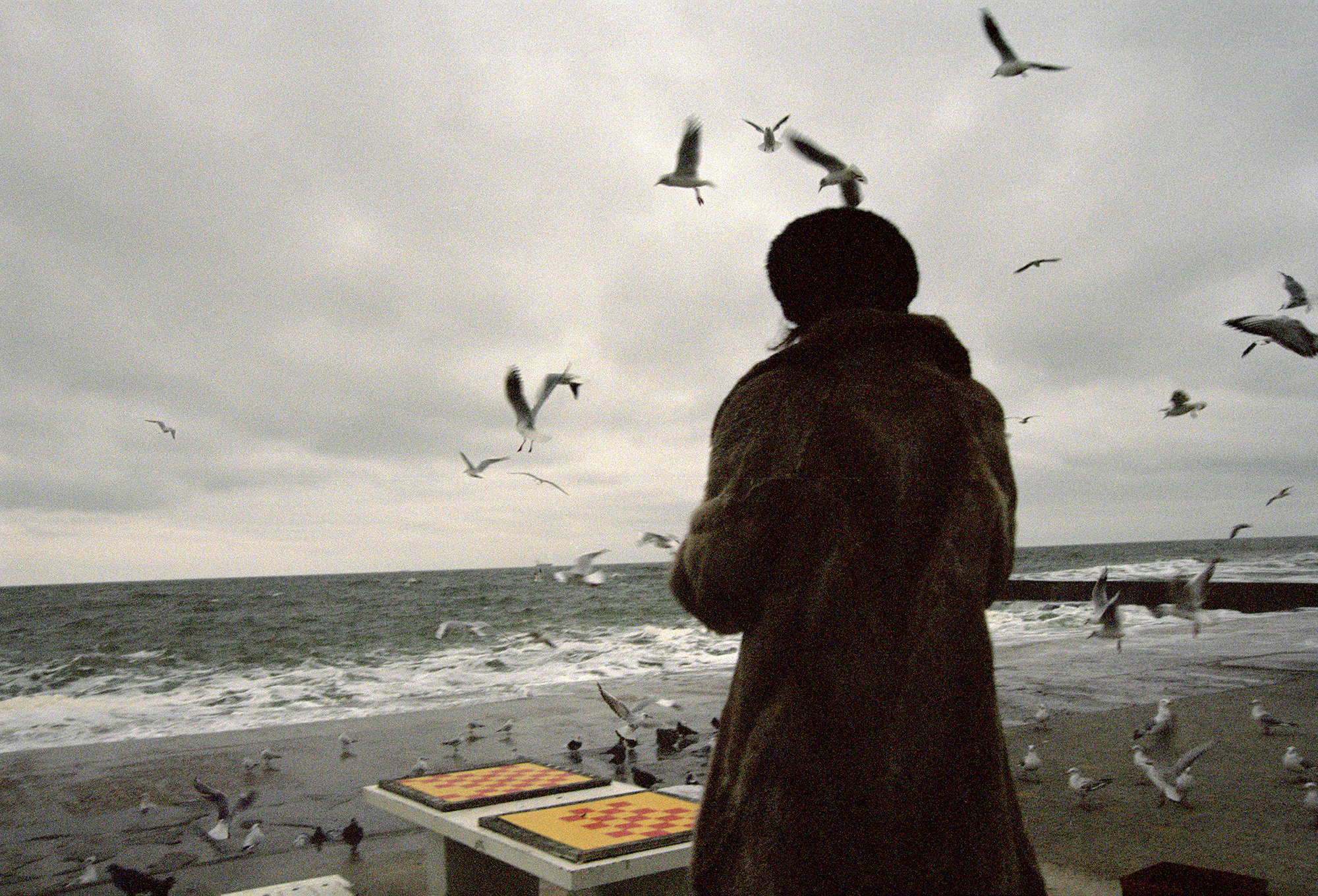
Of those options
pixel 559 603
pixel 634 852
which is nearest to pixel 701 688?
pixel 634 852

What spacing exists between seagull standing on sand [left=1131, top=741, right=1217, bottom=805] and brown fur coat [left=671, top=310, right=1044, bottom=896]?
3953 millimetres

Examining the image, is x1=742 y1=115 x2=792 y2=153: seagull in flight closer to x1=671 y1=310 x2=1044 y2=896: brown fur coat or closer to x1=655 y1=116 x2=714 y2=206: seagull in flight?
x1=655 y1=116 x2=714 y2=206: seagull in flight

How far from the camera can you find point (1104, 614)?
14.4 feet

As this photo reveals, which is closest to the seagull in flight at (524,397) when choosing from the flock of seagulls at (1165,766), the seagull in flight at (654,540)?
the seagull in flight at (654,540)

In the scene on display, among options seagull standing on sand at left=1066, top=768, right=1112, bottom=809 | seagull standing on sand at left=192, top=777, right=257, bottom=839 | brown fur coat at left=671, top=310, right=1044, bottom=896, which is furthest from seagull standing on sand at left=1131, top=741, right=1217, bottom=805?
seagull standing on sand at left=192, top=777, right=257, bottom=839

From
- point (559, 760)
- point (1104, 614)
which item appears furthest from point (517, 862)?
point (559, 760)

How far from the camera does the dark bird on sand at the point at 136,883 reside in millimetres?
4078

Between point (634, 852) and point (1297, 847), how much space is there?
3373 millimetres

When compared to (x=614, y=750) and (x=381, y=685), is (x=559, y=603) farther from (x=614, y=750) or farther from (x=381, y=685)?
(x=614, y=750)

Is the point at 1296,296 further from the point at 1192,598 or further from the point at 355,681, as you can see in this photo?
the point at 355,681

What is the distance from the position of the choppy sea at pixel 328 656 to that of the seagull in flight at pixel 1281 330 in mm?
2885

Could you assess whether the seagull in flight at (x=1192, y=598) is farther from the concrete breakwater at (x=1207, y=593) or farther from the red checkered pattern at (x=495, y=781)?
the red checkered pattern at (x=495, y=781)

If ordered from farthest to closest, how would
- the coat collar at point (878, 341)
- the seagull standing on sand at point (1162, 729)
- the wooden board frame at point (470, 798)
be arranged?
the seagull standing on sand at point (1162, 729)
the wooden board frame at point (470, 798)
the coat collar at point (878, 341)

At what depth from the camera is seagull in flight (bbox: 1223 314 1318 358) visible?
4.06 m
